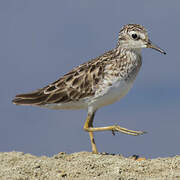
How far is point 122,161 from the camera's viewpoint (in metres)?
10.7

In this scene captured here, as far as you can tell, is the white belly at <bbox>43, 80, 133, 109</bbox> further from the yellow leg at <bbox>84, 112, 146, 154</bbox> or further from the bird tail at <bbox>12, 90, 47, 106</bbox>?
the bird tail at <bbox>12, 90, 47, 106</bbox>

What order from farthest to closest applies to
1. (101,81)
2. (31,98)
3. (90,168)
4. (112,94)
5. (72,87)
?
(31,98)
(72,87)
(101,81)
(112,94)
(90,168)

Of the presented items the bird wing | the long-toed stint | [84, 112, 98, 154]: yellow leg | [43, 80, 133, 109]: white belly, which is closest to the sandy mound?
[84, 112, 98, 154]: yellow leg

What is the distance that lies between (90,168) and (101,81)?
2.28 meters

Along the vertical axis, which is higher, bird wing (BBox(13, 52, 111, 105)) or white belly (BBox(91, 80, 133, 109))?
bird wing (BBox(13, 52, 111, 105))

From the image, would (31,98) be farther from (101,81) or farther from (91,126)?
(101,81)

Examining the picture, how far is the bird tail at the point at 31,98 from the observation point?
12.2m

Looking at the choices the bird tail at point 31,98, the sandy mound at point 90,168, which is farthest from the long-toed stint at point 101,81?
the sandy mound at point 90,168

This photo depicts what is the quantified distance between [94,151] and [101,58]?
2453 millimetres

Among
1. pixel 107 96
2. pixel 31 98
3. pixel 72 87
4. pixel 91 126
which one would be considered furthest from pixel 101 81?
pixel 31 98

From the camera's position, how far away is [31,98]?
486 inches

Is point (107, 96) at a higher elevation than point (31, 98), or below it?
below

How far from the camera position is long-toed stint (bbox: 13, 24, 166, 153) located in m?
11.3

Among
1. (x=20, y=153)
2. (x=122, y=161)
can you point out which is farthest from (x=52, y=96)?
(x=122, y=161)
